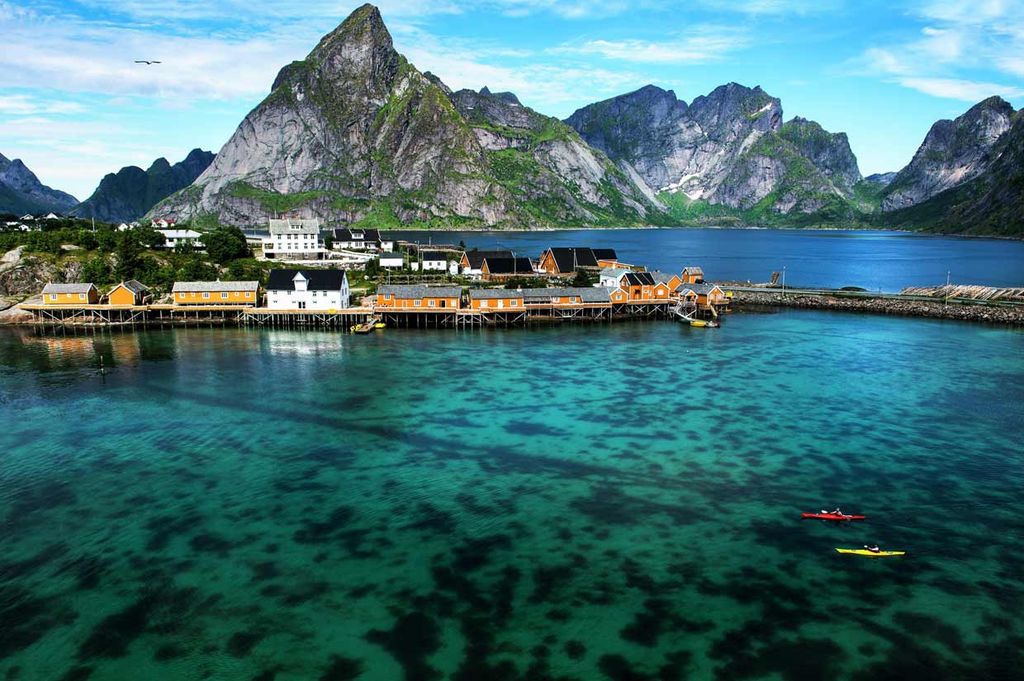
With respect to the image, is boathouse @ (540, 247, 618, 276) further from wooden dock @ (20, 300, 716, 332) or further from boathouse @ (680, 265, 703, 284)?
wooden dock @ (20, 300, 716, 332)

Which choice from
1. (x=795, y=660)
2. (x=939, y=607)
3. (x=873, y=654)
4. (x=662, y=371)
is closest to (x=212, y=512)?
(x=795, y=660)

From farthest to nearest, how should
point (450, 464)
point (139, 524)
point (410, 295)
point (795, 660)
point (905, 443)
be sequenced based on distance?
point (410, 295) → point (905, 443) → point (450, 464) → point (139, 524) → point (795, 660)

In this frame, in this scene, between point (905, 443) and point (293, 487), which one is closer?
point (293, 487)

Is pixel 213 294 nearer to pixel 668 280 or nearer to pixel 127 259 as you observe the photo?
pixel 127 259

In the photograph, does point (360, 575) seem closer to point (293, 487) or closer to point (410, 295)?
point (293, 487)

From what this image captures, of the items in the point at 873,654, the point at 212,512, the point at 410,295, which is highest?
the point at 410,295

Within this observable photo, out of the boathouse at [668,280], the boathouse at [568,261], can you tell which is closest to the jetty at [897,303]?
A: the boathouse at [668,280]

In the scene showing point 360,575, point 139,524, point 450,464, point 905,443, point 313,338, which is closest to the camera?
point 360,575
